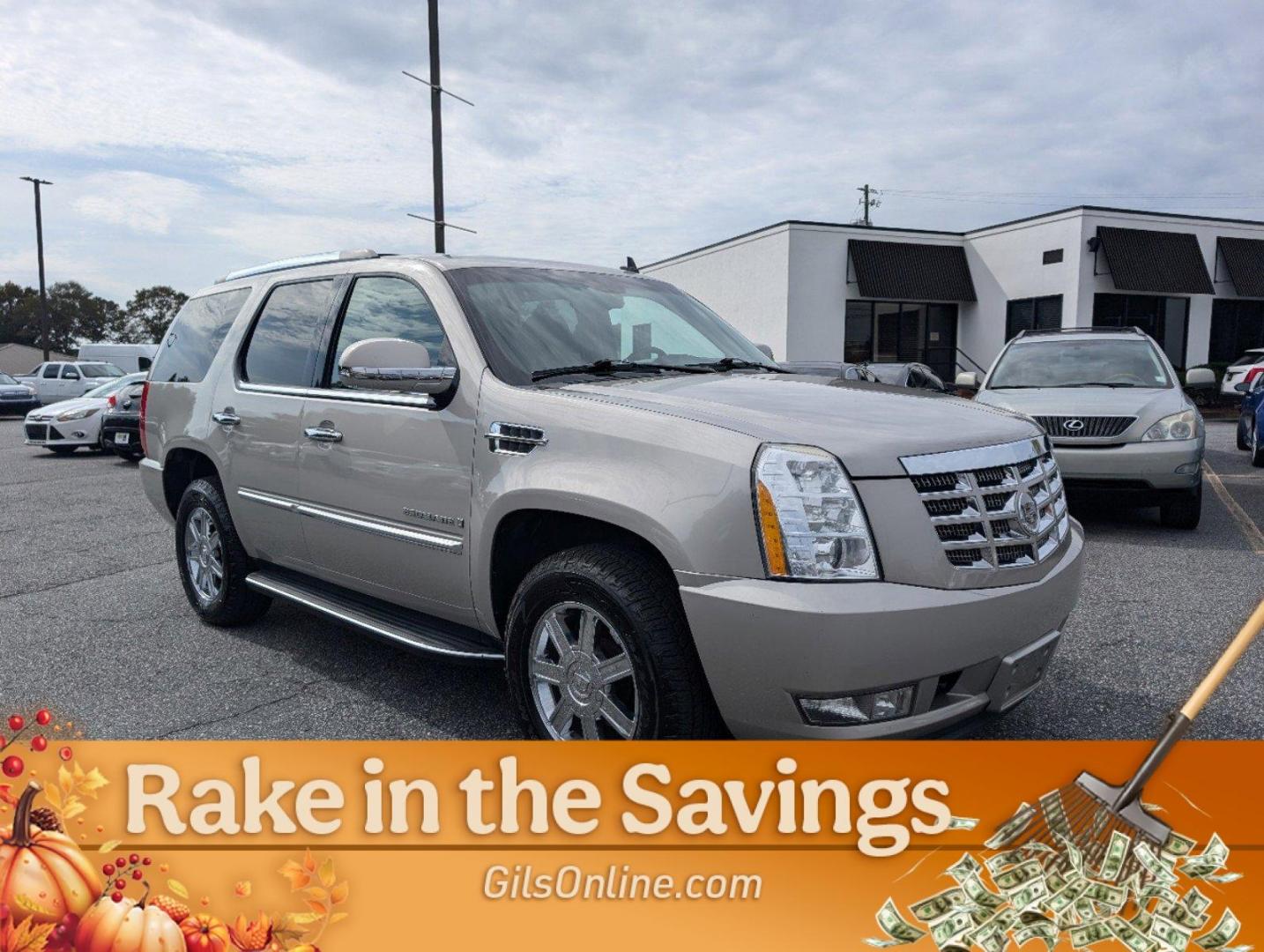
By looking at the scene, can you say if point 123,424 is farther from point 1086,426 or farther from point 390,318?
point 1086,426

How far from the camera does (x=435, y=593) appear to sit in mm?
3438

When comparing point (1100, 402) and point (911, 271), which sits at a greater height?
point (911, 271)

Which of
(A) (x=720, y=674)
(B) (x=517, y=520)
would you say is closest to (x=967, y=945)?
(A) (x=720, y=674)

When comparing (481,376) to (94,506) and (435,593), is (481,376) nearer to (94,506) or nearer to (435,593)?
(435,593)

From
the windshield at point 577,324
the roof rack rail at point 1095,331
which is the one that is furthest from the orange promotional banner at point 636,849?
the roof rack rail at point 1095,331

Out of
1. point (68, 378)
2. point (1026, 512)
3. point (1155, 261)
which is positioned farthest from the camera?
point (68, 378)

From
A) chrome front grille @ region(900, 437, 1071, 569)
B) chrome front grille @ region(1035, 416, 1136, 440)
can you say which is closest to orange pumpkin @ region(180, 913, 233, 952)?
chrome front grille @ region(900, 437, 1071, 569)

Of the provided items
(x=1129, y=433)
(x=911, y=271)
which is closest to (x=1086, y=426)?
(x=1129, y=433)

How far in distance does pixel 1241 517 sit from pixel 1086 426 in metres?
1.96

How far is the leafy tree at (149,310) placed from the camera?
8762 cm

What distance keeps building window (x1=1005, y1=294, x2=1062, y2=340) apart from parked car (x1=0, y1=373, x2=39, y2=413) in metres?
28.3

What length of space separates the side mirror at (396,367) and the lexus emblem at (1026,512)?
1865 mm

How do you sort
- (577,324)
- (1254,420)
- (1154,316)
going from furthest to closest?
(1154,316) → (1254,420) → (577,324)

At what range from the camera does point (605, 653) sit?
2.82 m
